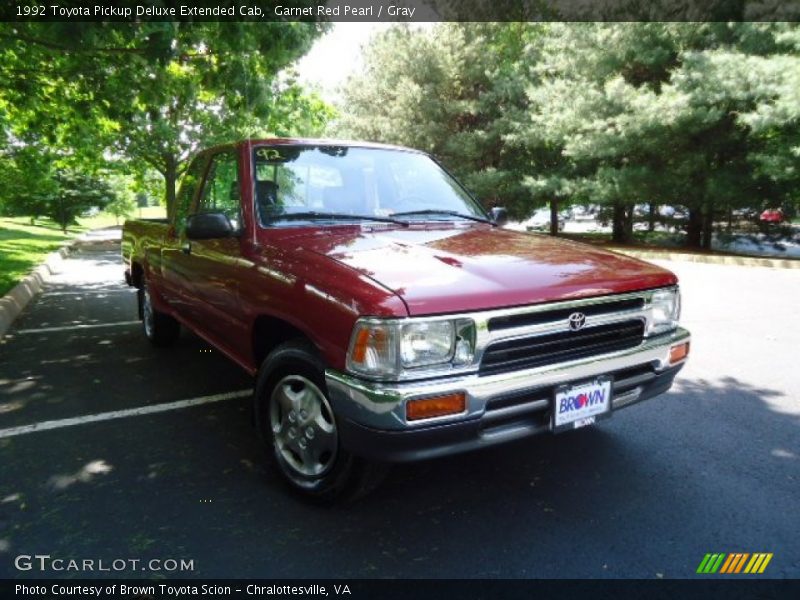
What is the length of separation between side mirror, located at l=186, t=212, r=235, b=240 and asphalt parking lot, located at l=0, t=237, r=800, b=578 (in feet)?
4.42

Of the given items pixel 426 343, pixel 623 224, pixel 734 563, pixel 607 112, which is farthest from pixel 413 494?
pixel 623 224

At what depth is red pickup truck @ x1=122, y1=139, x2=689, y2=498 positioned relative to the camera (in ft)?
7.83

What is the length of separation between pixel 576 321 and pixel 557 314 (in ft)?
0.37

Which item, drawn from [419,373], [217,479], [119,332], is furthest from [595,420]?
[119,332]

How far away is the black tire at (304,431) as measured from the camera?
8.93 feet

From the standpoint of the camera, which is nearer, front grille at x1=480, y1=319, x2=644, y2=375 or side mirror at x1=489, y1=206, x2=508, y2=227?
front grille at x1=480, y1=319, x2=644, y2=375

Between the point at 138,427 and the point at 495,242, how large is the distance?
2713mm

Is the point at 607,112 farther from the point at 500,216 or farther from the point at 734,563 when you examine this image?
the point at 734,563

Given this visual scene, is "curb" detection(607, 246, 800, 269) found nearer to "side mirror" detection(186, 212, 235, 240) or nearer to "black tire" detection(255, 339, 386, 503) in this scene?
"side mirror" detection(186, 212, 235, 240)

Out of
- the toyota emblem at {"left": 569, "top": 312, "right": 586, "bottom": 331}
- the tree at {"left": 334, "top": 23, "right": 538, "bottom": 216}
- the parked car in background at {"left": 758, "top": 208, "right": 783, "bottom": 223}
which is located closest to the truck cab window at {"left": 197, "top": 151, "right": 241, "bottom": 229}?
the toyota emblem at {"left": 569, "top": 312, "right": 586, "bottom": 331}

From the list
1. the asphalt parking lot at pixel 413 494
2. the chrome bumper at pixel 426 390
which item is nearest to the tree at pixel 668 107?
the asphalt parking lot at pixel 413 494

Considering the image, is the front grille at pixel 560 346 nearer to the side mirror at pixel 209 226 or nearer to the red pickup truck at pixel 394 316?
the red pickup truck at pixel 394 316

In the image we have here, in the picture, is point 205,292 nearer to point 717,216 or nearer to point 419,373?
point 419,373

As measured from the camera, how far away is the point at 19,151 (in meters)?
15.9
